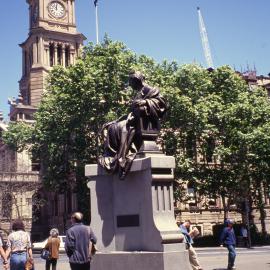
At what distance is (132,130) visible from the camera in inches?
→ 415

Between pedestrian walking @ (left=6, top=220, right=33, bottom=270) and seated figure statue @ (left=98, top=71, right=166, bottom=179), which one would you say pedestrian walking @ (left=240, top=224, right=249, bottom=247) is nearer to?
seated figure statue @ (left=98, top=71, right=166, bottom=179)

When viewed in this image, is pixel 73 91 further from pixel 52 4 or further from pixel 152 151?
pixel 52 4

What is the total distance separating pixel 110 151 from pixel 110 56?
84.1ft

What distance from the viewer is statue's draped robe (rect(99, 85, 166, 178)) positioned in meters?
10.3

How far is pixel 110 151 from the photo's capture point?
35.6 ft

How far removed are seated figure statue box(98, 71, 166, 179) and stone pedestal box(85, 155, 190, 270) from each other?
0.91 ft

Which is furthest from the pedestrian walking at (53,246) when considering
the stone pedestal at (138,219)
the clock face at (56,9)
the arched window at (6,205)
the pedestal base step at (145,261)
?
the clock face at (56,9)

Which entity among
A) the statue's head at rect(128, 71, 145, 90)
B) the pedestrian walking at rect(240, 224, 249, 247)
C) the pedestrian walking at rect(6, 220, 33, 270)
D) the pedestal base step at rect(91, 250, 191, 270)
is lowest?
the pedestrian walking at rect(240, 224, 249, 247)

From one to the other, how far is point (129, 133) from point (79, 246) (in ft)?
9.01

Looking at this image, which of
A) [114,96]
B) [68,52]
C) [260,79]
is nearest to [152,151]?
[114,96]

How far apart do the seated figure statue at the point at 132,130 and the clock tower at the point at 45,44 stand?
176 ft

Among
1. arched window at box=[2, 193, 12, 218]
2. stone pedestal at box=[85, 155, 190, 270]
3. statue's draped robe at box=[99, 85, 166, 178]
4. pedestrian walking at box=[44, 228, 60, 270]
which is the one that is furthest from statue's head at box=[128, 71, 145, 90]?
arched window at box=[2, 193, 12, 218]

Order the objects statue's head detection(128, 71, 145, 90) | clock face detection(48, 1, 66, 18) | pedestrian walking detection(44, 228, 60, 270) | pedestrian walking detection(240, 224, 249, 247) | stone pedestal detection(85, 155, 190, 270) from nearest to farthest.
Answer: stone pedestal detection(85, 155, 190, 270) → statue's head detection(128, 71, 145, 90) → pedestrian walking detection(44, 228, 60, 270) → pedestrian walking detection(240, 224, 249, 247) → clock face detection(48, 1, 66, 18)

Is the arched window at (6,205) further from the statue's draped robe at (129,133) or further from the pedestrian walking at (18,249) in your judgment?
the statue's draped robe at (129,133)
